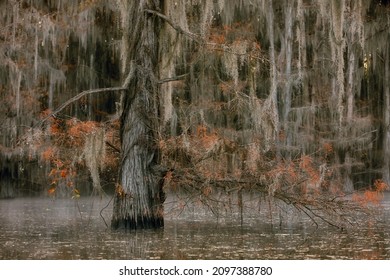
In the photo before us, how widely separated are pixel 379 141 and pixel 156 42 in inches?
461

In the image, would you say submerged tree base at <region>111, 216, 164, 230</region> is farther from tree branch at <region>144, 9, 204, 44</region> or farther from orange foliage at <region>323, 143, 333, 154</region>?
orange foliage at <region>323, 143, 333, 154</region>

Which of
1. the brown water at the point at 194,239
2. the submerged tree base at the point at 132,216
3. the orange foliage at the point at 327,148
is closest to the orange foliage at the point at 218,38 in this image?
the orange foliage at the point at 327,148

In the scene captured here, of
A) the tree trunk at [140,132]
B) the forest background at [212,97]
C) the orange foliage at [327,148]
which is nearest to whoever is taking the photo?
the tree trunk at [140,132]

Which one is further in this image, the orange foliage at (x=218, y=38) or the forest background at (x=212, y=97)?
the orange foliage at (x=218, y=38)

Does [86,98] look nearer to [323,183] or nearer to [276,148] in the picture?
[276,148]

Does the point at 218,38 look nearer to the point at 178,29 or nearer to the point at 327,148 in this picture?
the point at 327,148

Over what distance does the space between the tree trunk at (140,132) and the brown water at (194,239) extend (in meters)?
0.26

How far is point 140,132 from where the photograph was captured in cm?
1135

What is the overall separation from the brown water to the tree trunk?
0.26 meters

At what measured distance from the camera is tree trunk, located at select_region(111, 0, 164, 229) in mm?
11156

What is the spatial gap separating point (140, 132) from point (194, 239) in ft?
6.01

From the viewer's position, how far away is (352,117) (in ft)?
69.4

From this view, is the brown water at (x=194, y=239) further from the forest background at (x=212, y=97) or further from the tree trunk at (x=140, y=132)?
the forest background at (x=212, y=97)

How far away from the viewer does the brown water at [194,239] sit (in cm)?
898
